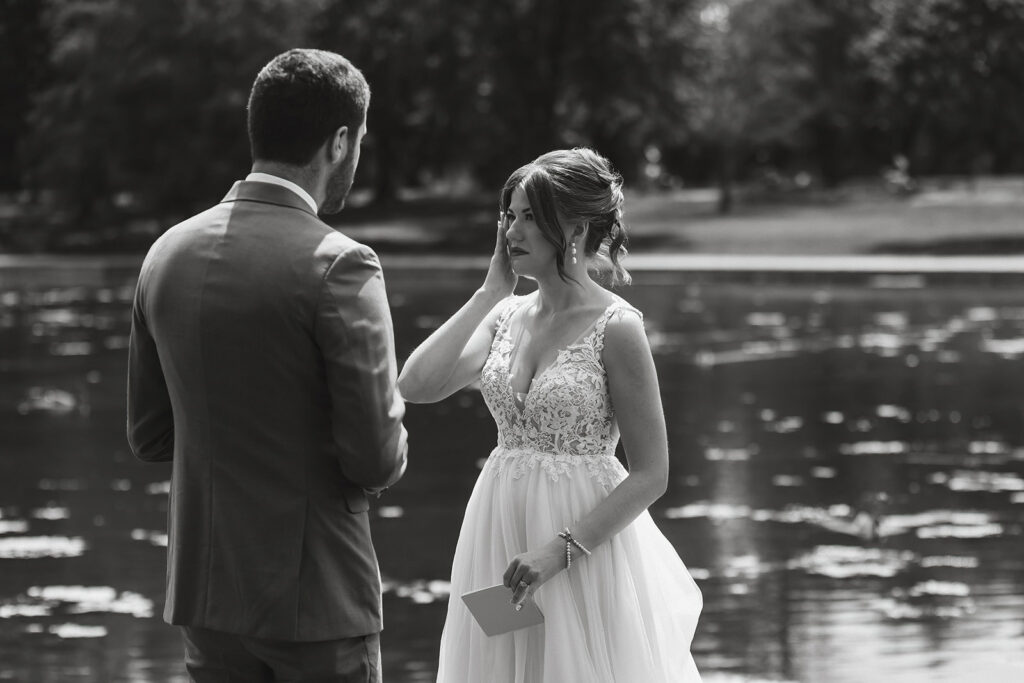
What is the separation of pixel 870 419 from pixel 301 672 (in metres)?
10.0

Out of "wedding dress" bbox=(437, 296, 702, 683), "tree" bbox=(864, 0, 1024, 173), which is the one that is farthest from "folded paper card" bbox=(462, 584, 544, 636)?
"tree" bbox=(864, 0, 1024, 173)

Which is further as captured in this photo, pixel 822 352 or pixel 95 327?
pixel 95 327

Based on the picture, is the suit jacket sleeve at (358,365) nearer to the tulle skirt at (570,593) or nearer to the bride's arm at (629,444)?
the bride's arm at (629,444)

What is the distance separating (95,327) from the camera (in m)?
21.8

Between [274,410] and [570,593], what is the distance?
109 cm

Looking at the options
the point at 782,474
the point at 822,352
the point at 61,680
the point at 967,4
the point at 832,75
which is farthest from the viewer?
the point at 832,75

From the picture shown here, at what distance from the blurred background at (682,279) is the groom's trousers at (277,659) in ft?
9.63

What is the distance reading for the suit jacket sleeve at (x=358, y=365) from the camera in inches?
117

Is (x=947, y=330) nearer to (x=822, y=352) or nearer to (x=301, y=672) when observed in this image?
(x=822, y=352)

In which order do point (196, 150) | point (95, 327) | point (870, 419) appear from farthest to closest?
point (196, 150) < point (95, 327) < point (870, 419)

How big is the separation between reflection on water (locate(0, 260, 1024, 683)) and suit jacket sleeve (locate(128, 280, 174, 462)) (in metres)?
2.85

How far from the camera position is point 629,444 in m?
3.79

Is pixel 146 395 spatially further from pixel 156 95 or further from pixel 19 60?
pixel 19 60

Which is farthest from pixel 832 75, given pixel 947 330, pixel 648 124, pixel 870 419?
pixel 870 419
